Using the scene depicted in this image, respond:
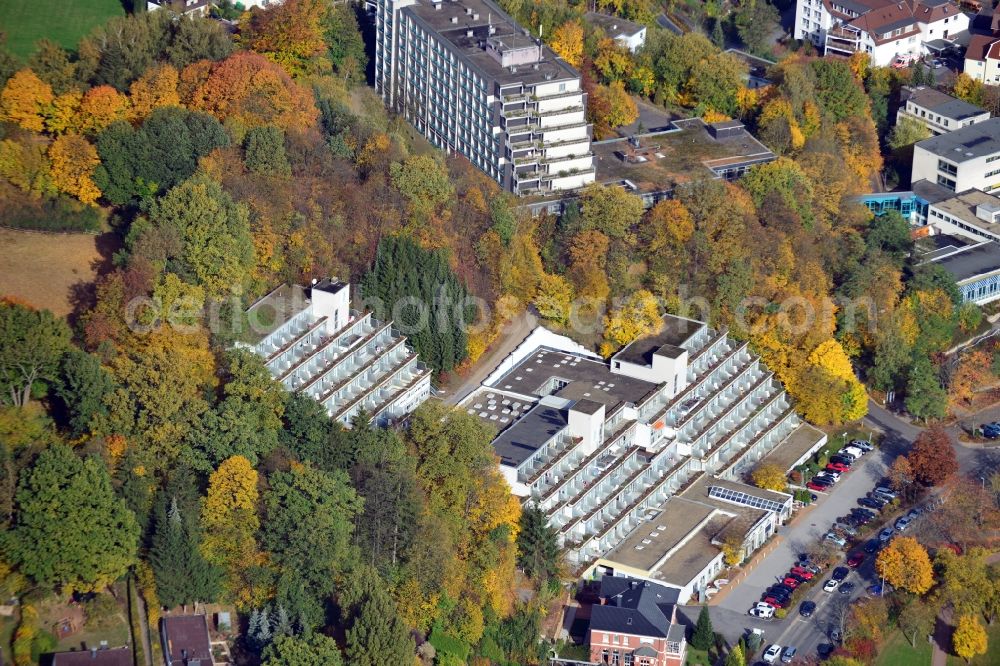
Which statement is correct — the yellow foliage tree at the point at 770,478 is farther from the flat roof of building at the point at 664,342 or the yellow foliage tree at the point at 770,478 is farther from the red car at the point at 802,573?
the flat roof of building at the point at 664,342

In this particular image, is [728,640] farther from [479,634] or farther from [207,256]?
[207,256]

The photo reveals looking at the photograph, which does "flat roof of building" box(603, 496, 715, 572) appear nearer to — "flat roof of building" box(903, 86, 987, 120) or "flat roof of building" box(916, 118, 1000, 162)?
"flat roof of building" box(916, 118, 1000, 162)

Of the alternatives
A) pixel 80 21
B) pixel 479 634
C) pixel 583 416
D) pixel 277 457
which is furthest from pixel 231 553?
pixel 80 21

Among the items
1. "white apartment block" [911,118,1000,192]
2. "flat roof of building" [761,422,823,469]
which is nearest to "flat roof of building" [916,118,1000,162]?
"white apartment block" [911,118,1000,192]

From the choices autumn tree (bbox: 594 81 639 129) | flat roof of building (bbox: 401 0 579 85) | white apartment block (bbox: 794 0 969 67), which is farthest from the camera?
white apartment block (bbox: 794 0 969 67)

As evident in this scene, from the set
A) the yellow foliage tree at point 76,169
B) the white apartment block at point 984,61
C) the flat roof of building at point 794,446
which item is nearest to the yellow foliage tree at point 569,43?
the flat roof of building at point 794,446
